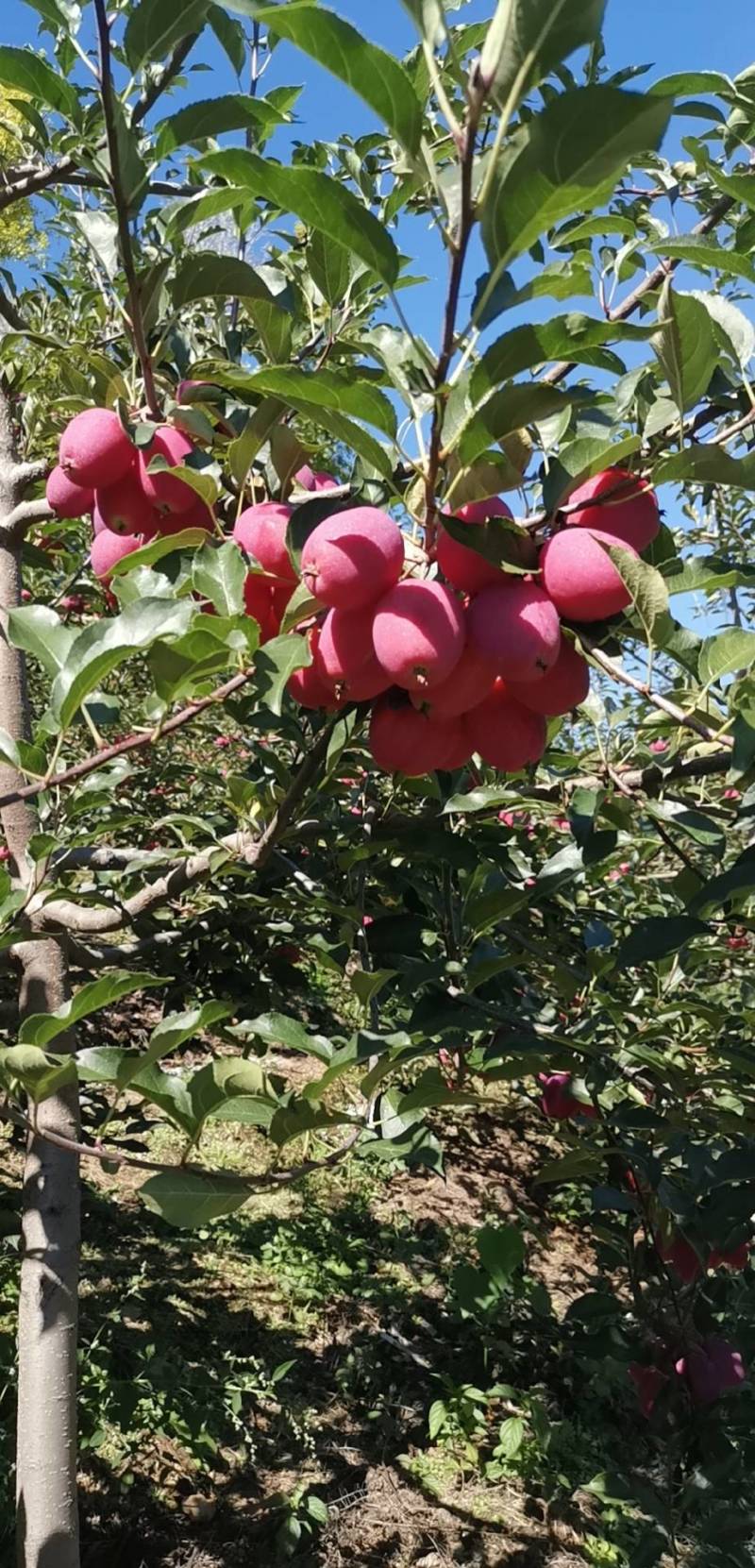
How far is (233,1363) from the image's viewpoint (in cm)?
278

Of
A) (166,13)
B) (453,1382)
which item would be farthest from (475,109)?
(453,1382)

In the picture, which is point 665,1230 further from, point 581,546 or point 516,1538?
point 516,1538

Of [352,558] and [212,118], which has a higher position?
[212,118]

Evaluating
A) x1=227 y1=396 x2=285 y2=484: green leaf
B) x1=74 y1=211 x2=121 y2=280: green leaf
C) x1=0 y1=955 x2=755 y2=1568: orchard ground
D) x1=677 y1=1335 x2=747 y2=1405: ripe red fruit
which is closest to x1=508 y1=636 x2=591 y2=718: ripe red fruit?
x1=227 y1=396 x2=285 y2=484: green leaf

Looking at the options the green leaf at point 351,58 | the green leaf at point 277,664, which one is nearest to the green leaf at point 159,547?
the green leaf at point 277,664

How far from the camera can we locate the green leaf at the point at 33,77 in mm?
918

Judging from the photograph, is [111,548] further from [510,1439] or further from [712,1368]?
[510,1439]

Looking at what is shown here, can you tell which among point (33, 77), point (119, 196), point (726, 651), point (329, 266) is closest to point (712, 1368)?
point (726, 651)

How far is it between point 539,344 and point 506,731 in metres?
0.29

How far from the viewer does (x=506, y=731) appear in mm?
805

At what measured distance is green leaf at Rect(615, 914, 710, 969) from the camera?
36.6 inches

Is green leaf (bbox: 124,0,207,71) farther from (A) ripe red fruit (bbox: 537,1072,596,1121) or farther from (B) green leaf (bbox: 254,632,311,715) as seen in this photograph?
(A) ripe red fruit (bbox: 537,1072,596,1121)

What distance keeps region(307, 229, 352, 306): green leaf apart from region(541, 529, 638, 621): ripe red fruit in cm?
34

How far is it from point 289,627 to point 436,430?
21 centimetres
